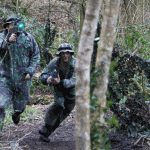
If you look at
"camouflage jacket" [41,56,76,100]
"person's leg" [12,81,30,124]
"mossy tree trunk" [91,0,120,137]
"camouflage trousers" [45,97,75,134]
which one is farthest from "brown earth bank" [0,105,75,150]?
"mossy tree trunk" [91,0,120,137]

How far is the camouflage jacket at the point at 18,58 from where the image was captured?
4.75m

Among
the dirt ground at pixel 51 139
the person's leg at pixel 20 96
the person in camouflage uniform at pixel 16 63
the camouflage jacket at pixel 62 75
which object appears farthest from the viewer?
the person's leg at pixel 20 96

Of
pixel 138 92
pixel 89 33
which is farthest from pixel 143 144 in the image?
pixel 89 33

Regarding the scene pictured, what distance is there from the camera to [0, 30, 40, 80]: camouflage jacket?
15.6 feet

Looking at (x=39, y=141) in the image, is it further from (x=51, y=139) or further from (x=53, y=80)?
(x=53, y=80)

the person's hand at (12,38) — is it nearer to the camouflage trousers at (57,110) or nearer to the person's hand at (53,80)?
the person's hand at (53,80)

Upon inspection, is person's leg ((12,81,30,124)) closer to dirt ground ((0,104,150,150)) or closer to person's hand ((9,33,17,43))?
dirt ground ((0,104,150,150))

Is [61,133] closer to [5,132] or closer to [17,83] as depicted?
[5,132]

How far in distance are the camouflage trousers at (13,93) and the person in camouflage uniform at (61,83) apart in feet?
2.26

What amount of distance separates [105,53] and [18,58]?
2327 millimetres

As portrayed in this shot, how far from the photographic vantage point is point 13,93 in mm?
4914

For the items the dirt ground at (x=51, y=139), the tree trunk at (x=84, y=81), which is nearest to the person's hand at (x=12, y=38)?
the dirt ground at (x=51, y=139)

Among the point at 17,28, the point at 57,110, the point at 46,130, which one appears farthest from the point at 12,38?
the point at 46,130

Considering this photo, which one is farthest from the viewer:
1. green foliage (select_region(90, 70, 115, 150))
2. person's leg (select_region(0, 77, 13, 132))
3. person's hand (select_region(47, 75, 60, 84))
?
person's leg (select_region(0, 77, 13, 132))
